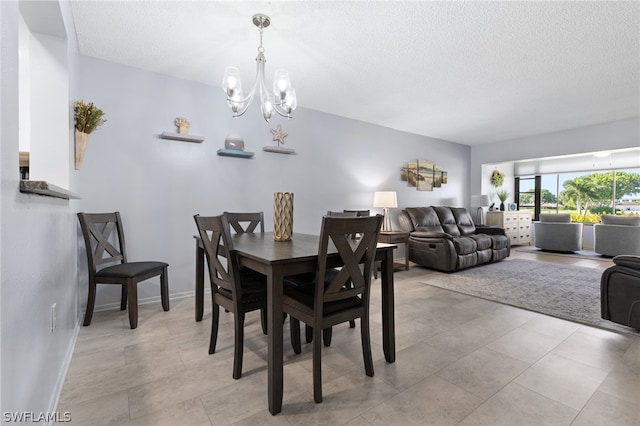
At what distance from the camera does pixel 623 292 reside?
2.41 metres

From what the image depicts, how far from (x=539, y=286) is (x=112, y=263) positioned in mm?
4854

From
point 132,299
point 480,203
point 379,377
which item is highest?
point 480,203

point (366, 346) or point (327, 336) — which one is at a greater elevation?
point (366, 346)

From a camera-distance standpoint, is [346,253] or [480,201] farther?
[480,201]

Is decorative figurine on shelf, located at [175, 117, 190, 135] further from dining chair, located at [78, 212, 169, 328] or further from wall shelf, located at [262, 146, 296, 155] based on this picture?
dining chair, located at [78, 212, 169, 328]

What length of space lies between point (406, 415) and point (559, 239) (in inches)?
268

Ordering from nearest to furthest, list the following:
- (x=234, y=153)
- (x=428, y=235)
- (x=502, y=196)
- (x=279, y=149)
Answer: (x=234, y=153) < (x=279, y=149) < (x=428, y=235) < (x=502, y=196)

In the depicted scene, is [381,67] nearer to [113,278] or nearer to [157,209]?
[157,209]

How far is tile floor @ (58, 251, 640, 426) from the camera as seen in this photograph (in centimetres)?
145

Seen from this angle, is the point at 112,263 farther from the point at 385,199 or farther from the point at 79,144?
the point at 385,199

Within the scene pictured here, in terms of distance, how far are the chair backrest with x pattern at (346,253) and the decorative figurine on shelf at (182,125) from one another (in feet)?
7.92

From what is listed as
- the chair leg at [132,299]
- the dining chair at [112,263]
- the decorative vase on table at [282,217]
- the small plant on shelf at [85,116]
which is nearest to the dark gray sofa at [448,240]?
the decorative vase on table at [282,217]

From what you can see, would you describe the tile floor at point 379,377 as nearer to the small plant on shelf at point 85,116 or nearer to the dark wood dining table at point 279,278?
the dark wood dining table at point 279,278

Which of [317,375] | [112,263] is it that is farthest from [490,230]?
[112,263]
